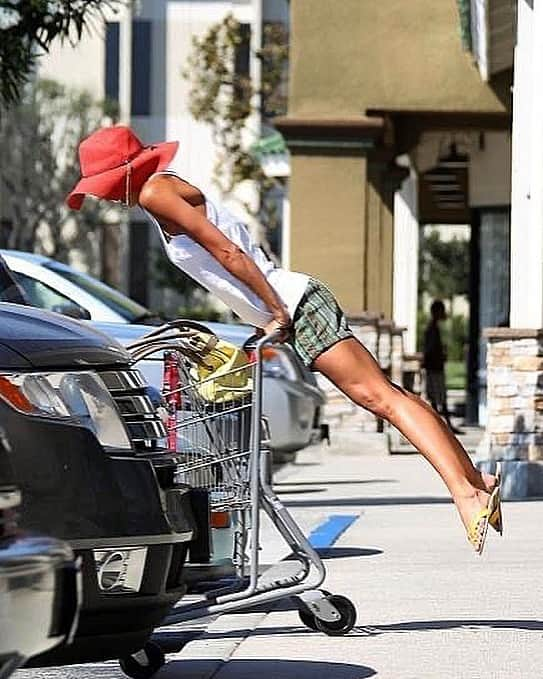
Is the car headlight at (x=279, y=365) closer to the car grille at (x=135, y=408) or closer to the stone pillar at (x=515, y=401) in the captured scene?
the stone pillar at (x=515, y=401)

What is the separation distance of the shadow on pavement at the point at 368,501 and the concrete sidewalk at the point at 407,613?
67 mm

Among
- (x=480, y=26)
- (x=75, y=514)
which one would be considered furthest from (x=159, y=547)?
(x=480, y=26)

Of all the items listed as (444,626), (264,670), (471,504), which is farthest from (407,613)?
(264,670)

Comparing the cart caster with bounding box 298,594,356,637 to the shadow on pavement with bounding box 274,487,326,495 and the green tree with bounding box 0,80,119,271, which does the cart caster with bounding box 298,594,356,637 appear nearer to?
A: the shadow on pavement with bounding box 274,487,326,495

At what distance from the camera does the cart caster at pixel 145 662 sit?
6387mm

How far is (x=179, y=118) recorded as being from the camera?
168 ft

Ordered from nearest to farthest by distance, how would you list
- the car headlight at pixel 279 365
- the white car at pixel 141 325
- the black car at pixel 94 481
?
1. the black car at pixel 94 481
2. the white car at pixel 141 325
3. the car headlight at pixel 279 365

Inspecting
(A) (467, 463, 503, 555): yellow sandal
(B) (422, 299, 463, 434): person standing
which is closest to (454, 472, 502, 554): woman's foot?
(A) (467, 463, 503, 555): yellow sandal

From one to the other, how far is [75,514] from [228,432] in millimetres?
1253

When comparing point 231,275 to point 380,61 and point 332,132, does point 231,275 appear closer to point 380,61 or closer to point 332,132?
point 332,132

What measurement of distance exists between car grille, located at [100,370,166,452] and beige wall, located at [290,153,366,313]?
42.2 feet

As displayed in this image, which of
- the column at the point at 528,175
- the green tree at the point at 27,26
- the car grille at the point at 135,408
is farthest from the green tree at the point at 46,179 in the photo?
the car grille at the point at 135,408

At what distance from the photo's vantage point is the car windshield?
1372 cm

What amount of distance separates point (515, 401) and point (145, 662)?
811cm
